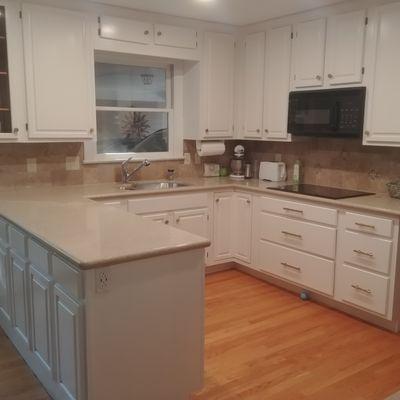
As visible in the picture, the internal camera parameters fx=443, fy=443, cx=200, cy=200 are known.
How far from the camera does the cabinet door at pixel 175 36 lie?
3907 millimetres

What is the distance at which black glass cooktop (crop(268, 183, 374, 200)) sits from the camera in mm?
3506

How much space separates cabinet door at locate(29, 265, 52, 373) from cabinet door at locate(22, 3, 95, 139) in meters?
1.48

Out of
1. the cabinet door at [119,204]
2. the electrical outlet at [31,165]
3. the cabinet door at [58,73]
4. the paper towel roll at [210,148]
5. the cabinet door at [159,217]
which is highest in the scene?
the cabinet door at [58,73]

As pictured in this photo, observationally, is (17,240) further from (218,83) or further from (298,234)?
(218,83)

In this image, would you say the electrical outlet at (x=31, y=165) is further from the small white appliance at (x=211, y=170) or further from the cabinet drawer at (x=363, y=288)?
the cabinet drawer at (x=363, y=288)

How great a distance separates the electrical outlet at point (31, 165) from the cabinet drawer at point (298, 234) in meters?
1.98

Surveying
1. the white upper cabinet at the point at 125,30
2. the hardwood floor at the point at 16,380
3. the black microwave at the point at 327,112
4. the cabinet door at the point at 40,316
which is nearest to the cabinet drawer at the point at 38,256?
the cabinet door at the point at 40,316

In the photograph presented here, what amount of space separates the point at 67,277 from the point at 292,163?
9.79 ft

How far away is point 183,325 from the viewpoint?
2.11 metres

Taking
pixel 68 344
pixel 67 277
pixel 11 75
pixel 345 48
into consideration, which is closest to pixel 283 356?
pixel 68 344

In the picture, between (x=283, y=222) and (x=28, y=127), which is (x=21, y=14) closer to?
(x=28, y=127)

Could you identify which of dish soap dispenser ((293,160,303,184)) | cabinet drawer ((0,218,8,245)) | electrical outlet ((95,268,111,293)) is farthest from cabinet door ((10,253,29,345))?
dish soap dispenser ((293,160,303,184))

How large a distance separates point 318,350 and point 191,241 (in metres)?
1.37

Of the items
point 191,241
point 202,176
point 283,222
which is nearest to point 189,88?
point 202,176
